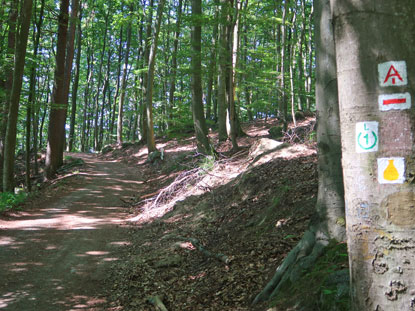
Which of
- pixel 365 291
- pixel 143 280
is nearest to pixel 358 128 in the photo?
pixel 365 291

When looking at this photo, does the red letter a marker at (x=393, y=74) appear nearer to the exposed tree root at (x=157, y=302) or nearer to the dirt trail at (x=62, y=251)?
the exposed tree root at (x=157, y=302)

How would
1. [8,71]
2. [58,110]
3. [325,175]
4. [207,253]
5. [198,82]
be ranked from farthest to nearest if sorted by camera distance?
[58,110]
[8,71]
[198,82]
[207,253]
[325,175]

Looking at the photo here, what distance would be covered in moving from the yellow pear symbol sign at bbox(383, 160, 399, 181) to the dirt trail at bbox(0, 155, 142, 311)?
4.76 meters

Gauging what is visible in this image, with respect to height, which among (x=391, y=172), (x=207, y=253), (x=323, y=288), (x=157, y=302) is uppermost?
(x=391, y=172)

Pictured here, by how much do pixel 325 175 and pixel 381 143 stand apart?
2.25 m

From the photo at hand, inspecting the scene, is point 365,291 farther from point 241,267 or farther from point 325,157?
point 241,267

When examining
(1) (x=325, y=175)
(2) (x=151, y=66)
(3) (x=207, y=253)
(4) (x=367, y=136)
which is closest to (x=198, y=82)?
(2) (x=151, y=66)

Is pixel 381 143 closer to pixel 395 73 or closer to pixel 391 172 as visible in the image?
pixel 391 172

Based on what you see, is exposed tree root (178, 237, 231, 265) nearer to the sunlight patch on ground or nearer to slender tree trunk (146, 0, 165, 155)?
the sunlight patch on ground

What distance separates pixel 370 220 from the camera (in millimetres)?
1742

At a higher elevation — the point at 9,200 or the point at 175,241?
the point at 9,200

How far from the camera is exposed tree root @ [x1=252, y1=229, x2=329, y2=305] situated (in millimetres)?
3611

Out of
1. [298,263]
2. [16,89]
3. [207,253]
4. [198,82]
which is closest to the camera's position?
[298,263]

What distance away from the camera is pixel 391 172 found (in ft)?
5.47
